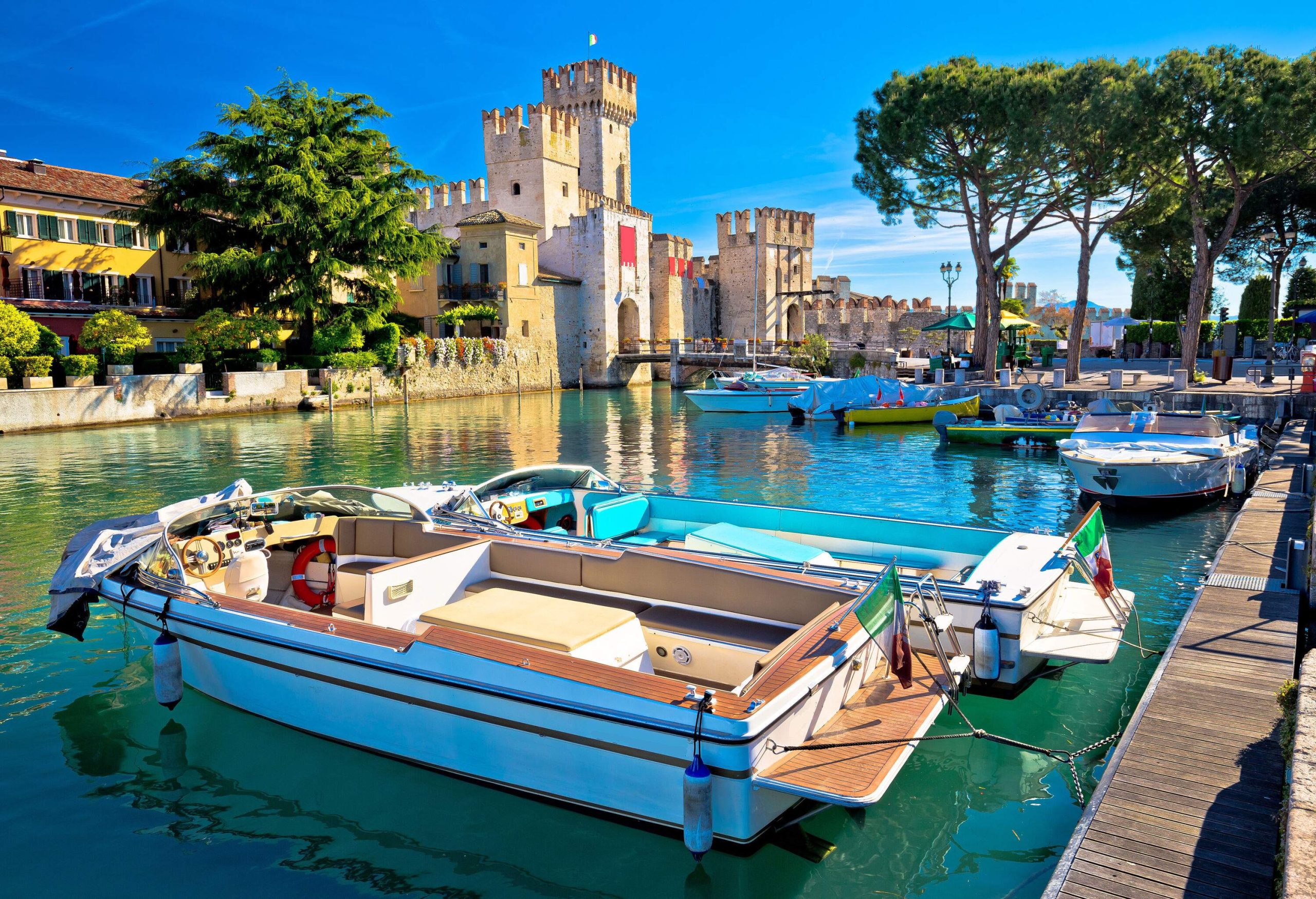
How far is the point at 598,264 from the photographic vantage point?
50438 mm

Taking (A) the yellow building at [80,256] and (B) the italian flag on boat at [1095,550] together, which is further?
(A) the yellow building at [80,256]

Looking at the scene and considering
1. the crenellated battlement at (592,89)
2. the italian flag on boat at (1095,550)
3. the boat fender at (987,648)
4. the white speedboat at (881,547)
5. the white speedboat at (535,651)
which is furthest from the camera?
the crenellated battlement at (592,89)

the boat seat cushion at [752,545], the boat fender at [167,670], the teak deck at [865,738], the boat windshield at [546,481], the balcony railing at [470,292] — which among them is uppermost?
the balcony railing at [470,292]

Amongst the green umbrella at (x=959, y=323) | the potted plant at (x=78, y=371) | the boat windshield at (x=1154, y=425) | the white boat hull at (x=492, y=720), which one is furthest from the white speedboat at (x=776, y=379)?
the white boat hull at (x=492, y=720)

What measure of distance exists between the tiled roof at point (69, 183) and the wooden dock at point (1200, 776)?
36732 millimetres

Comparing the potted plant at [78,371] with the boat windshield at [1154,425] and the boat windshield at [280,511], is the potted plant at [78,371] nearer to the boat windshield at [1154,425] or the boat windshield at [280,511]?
the boat windshield at [280,511]

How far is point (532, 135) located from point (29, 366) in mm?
33013

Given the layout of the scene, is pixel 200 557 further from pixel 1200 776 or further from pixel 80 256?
pixel 80 256

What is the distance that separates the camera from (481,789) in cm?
539

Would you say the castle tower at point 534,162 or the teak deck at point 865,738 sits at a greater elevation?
the castle tower at point 534,162

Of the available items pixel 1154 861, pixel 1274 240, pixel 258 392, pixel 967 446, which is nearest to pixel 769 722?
pixel 1154 861

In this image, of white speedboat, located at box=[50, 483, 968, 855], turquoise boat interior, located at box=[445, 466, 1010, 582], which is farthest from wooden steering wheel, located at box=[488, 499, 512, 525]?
white speedboat, located at box=[50, 483, 968, 855]

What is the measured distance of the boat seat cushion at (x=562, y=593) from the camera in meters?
6.47

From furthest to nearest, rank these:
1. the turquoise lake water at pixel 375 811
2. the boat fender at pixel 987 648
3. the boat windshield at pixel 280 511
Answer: the boat windshield at pixel 280 511 < the boat fender at pixel 987 648 < the turquoise lake water at pixel 375 811
